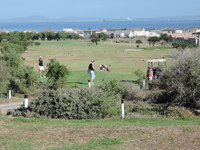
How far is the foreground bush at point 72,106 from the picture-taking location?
54.5 feet

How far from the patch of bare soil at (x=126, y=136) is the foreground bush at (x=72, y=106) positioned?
132 inches

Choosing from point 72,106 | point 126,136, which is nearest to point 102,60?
point 72,106

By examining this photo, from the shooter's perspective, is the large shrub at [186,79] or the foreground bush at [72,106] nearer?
the foreground bush at [72,106]

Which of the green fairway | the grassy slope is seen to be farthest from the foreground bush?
the green fairway

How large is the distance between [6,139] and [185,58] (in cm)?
1077

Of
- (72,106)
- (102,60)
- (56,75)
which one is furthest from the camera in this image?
(102,60)

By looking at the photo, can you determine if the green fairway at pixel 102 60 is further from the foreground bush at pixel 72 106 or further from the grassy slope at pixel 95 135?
the grassy slope at pixel 95 135

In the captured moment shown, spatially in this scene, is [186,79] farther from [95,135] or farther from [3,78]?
[3,78]

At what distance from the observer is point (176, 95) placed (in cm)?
2048

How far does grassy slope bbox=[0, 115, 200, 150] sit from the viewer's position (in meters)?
11.0

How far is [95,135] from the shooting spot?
1221cm

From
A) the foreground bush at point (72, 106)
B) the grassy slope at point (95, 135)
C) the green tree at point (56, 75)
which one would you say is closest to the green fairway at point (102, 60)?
the green tree at point (56, 75)

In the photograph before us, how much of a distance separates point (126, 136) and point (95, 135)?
843 mm

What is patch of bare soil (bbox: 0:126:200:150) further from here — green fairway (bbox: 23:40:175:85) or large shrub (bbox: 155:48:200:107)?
green fairway (bbox: 23:40:175:85)
